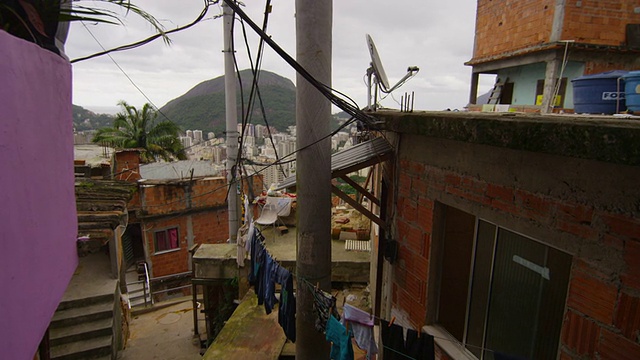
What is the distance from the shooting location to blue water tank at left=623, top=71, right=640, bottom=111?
338cm

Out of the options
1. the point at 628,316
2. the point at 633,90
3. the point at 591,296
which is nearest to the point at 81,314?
the point at 591,296

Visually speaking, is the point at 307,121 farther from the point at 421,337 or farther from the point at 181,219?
the point at 181,219

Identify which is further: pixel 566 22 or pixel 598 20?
pixel 598 20

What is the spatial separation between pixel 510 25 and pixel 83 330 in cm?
1655

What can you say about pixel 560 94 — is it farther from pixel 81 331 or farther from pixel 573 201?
pixel 81 331

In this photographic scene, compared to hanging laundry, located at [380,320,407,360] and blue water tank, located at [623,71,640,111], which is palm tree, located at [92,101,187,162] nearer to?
hanging laundry, located at [380,320,407,360]

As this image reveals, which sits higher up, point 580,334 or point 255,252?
point 580,334

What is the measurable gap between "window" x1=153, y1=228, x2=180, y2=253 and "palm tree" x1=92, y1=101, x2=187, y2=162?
31.4ft

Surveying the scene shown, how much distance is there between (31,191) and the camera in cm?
295

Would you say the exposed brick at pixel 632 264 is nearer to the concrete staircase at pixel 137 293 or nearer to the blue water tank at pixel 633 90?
the blue water tank at pixel 633 90

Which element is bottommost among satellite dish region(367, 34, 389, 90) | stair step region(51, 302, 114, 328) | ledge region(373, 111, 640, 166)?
stair step region(51, 302, 114, 328)

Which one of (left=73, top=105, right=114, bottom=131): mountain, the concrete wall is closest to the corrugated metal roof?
the concrete wall

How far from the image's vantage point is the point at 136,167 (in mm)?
15977

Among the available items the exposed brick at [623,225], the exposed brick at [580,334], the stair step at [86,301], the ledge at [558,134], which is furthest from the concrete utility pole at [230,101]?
the exposed brick at [623,225]
